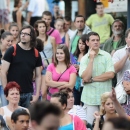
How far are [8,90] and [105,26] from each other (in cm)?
572

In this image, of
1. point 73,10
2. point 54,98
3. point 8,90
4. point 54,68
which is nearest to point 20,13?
point 73,10

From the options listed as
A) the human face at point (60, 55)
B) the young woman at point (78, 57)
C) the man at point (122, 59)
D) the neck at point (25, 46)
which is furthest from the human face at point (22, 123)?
the young woman at point (78, 57)

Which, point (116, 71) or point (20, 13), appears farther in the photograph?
point (20, 13)

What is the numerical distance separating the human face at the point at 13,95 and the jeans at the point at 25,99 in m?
0.71

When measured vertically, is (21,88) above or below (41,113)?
below

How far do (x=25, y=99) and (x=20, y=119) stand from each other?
1675mm

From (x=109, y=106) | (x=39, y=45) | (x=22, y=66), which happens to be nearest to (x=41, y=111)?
(x=109, y=106)

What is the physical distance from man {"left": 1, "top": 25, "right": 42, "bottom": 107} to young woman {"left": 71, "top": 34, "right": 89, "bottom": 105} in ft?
4.43

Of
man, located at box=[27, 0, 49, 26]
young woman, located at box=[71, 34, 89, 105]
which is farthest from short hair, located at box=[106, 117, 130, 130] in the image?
man, located at box=[27, 0, 49, 26]

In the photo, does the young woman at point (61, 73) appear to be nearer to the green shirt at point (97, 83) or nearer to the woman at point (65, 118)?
the green shirt at point (97, 83)

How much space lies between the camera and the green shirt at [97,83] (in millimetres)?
10383

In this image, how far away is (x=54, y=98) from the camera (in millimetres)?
8250

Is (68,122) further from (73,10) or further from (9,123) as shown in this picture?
(73,10)

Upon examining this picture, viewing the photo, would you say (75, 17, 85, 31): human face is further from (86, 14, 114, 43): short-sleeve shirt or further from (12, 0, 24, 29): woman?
(12, 0, 24, 29): woman
